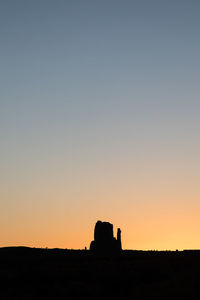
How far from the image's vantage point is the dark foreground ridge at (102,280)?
43.3 meters

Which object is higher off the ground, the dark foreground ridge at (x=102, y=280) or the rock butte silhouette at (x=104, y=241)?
the rock butte silhouette at (x=104, y=241)

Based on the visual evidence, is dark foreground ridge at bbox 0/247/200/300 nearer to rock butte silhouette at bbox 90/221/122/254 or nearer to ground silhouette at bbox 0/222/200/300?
ground silhouette at bbox 0/222/200/300

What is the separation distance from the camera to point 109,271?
54719 mm

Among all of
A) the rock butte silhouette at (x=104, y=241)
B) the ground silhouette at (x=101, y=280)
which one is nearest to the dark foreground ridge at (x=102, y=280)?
the ground silhouette at (x=101, y=280)

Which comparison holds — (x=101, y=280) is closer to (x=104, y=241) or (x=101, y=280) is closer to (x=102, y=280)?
(x=102, y=280)

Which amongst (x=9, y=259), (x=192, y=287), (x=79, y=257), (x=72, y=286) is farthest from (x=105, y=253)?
(x=192, y=287)

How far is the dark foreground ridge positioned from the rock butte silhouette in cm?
2325

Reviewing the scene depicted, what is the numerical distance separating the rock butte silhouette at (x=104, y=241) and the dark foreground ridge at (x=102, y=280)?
76.3 ft

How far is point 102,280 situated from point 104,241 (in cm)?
3705

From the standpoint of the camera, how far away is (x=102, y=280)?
50750 mm

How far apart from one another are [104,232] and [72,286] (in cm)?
4137

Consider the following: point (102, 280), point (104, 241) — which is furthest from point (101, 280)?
point (104, 241)

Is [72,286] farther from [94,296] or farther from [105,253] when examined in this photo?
[105,253]

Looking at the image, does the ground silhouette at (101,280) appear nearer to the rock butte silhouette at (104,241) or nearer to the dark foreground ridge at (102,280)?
the dark foreground ridge at (102,280)
